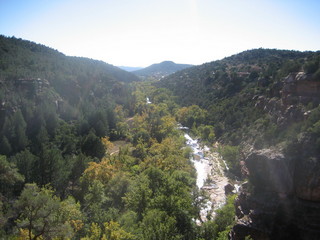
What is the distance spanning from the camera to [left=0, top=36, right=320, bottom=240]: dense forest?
90.6ft

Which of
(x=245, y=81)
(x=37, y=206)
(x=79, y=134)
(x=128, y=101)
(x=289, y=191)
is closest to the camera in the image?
(x=37, y=206)

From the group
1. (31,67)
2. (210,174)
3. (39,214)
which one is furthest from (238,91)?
(39,214)

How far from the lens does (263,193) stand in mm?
30469

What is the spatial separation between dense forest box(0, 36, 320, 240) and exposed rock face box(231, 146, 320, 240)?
0.42 feet

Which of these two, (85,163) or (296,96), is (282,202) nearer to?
(296,96)

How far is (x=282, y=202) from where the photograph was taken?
28.5 m

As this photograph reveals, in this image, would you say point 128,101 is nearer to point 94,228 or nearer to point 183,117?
point 183,117

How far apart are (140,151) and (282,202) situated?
1740 inches

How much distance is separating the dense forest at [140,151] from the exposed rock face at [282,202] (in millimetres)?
127

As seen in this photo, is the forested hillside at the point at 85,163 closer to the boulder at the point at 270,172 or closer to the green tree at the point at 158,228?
the green tree at the point at 158,228

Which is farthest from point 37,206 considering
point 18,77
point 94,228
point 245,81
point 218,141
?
point 245,81

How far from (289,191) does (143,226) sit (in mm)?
17902

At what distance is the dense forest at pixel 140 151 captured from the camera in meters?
27.6

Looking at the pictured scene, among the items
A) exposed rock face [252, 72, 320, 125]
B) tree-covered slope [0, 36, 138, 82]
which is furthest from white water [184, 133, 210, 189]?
tree-covered slope [0, 36, 138, 82]
